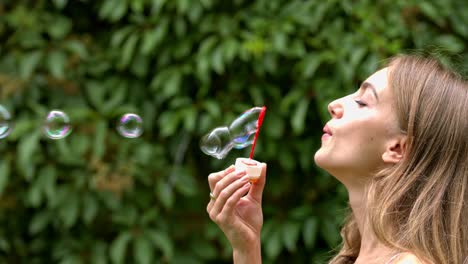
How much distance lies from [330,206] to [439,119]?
1.54 metres

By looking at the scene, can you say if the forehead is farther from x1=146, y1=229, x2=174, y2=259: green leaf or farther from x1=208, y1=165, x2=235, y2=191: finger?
x1=146, y1=229, x2=174, y2=259: green leaf

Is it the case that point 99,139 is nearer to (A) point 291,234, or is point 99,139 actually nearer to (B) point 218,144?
(A) point 291,234

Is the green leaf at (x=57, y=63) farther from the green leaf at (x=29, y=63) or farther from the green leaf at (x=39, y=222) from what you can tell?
the green leaf at (x=39, y=222)

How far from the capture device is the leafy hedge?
10.0 ft

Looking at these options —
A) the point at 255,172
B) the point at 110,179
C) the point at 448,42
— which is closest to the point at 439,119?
the point at 255,172

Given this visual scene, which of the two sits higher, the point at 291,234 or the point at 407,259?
the point at 407,259

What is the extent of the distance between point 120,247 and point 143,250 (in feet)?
0.32

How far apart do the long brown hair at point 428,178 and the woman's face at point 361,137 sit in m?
0.03

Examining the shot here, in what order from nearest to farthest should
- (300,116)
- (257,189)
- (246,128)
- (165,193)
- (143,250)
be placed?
(257,189) → (246,128) → (300,116) → (143,250) → (165,193)

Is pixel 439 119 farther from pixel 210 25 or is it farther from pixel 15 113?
pixel 15 113

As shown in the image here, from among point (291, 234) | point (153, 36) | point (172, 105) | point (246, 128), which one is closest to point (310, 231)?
point (291, 234)

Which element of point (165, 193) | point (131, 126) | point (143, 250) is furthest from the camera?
point (165, 193)

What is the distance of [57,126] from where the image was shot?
2588 millimetres

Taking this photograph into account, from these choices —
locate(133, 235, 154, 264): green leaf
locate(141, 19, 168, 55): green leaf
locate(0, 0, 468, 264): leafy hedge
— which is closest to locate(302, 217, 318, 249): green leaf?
locate(0, 0, 468, 264): leafy hedge
